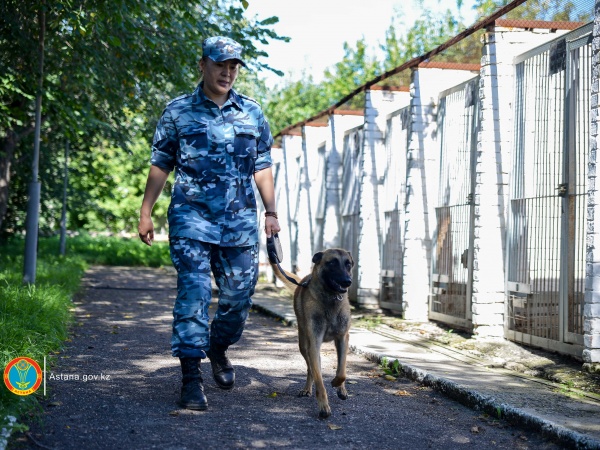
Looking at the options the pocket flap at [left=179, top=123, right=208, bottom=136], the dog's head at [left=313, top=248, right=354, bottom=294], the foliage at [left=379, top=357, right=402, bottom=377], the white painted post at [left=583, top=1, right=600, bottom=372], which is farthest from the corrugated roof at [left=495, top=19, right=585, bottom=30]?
the pocket flap at [left=179, top=123, right=208, bottom=136]

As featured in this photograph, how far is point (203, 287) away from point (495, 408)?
88.0 inches

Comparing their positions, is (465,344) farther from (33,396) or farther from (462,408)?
(33,396)

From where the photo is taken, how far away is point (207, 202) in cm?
572

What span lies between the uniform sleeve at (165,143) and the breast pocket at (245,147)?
0.43m

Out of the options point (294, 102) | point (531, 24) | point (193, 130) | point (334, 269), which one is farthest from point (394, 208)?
point (294, 102)

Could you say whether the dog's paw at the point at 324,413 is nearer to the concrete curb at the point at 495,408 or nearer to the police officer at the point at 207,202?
the police officer at the point at 207,202

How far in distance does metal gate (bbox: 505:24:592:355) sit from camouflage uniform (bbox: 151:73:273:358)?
3.63m

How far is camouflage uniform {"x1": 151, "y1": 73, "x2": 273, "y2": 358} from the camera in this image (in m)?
5.65

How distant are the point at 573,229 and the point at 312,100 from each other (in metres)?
45.7

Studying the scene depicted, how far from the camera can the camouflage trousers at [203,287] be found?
18.4 ft

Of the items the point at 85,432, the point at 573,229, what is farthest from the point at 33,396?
the point at 573,229

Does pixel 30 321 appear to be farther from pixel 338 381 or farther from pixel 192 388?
pixel 338 381

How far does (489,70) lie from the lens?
9703 mm

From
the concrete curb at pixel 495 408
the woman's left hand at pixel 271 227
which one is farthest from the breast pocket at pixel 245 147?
the concrete curb at pixel 495 408
